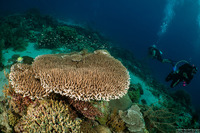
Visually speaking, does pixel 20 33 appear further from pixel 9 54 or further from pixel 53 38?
pixel 9 54

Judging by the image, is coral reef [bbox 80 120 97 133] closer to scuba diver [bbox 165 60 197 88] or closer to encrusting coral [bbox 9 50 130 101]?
encrusting coral [bbox 9 50 130 101]

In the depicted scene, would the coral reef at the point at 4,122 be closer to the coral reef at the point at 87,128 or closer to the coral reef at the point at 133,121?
the coral reef at the point at 87,128

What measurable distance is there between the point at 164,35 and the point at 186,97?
141694 mm

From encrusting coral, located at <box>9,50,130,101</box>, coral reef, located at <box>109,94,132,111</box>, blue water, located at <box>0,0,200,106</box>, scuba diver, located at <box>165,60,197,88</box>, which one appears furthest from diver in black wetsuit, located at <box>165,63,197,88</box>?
blue water, located at <box>0,0,200,106</box>

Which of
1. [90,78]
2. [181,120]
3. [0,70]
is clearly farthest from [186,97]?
[0,70]

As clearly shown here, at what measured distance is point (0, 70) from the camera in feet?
21.1

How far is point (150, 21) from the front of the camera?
433 ft

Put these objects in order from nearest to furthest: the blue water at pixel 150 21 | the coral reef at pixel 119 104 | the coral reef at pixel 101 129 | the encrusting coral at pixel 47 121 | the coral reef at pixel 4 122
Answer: the encrusting coral at pixel 47 121, the coral reef at pixel 4 122, the coral reef at pixel 101 129, the coral reef at pixel 119 104, the blue water at pixel 150 21

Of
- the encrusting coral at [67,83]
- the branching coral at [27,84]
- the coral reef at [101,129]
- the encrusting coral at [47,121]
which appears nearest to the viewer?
the encrusting coral at [47,121]

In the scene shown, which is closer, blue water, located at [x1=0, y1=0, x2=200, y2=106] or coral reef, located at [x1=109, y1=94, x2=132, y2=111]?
coral reef, located at [x1=109, y1=94, x2=132, y2=111]

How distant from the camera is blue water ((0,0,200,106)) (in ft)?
274

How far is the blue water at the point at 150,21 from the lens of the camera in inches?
3287

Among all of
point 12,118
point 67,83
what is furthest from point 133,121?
point 12,118

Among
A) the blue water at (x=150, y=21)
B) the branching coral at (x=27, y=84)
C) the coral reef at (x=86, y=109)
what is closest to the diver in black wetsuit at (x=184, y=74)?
the coral reef at (x=86, y=109)
